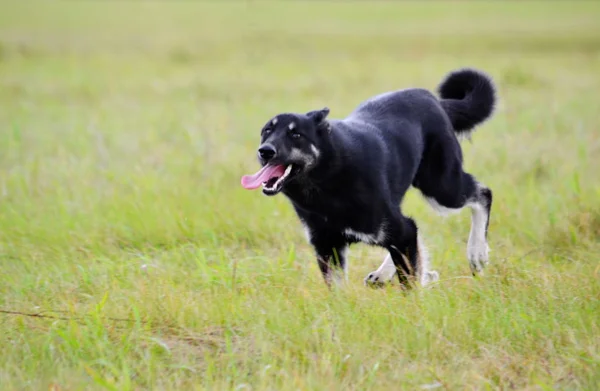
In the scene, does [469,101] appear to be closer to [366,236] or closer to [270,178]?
[366,236]

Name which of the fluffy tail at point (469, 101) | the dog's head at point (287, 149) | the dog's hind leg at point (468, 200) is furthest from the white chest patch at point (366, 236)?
the fluffy tail at point (469, 101)

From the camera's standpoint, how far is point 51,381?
144 inches

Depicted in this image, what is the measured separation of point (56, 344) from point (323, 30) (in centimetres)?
3239

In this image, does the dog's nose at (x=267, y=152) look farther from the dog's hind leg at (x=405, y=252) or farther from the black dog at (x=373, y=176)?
the dog's hind leg at (x=405, y=252)

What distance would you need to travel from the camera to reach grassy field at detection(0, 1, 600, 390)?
12.6ft

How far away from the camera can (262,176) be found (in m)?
4.38

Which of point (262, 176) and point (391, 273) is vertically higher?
point (262, 176)

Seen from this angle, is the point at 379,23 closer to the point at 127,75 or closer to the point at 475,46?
the point at 475,46

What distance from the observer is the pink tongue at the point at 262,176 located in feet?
14.2

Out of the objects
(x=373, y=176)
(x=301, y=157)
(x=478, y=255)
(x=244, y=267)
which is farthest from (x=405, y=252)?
(x=244, y=267)

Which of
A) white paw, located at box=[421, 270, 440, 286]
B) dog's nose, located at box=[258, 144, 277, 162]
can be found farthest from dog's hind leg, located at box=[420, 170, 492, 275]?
dog's nose, located at box=[258, 144, 277, 162]

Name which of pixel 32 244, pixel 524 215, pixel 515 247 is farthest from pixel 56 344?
pixel 524 215

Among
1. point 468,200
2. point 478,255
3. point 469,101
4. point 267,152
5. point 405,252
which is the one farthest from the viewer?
point 469,101

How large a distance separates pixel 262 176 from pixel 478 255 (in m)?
1.74
